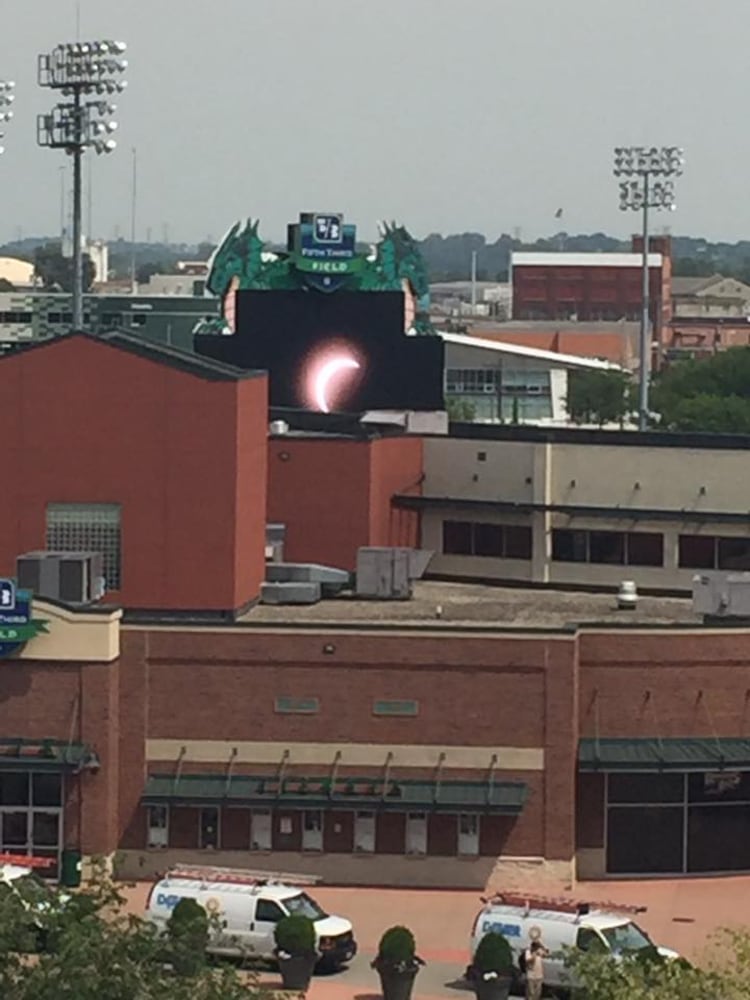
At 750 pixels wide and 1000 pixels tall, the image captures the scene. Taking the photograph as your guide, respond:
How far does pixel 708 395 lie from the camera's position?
16912cm

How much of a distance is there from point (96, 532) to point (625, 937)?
55.9 ft


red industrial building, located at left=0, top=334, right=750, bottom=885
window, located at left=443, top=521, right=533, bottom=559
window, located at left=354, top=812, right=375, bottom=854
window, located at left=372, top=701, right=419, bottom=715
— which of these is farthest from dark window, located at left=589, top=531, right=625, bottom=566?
window, located at left=354, top=812, right=375, bottom=854

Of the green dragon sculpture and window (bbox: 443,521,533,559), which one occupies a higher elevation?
the green dragon sculpture

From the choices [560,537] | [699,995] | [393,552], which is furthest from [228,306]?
[699,995]

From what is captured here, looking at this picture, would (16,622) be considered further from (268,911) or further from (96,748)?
(268,911)

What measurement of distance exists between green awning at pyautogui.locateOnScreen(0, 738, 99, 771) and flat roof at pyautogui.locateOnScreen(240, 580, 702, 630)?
13.0ft

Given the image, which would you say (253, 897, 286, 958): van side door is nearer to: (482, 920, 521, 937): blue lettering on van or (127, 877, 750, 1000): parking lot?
(127, 877, 750, 1000): parking lot

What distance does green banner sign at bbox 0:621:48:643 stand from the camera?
183ft

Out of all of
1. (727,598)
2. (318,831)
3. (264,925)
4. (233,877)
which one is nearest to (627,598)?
(727,598)

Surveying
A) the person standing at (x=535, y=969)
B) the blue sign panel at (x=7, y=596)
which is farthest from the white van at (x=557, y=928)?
the blue sign panel at (x=7, y=596)

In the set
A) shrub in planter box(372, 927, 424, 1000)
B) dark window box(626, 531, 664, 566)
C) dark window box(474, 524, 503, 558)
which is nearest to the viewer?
shrub in planter box(372, 927, 424, 1000)

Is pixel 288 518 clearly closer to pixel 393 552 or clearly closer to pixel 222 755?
pixel 393 552

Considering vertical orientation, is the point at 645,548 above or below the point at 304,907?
above

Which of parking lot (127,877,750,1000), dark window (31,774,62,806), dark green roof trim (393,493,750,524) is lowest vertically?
parking lot (127,877,750,1000)
